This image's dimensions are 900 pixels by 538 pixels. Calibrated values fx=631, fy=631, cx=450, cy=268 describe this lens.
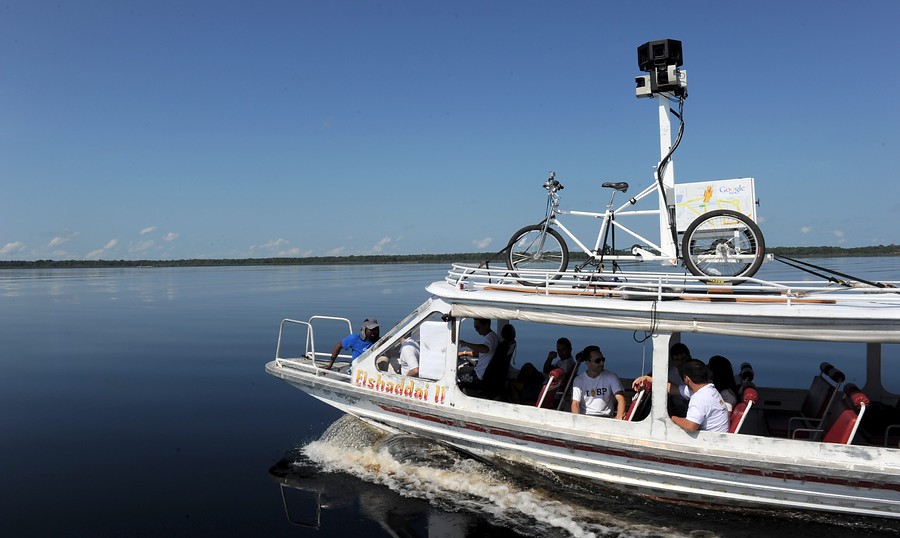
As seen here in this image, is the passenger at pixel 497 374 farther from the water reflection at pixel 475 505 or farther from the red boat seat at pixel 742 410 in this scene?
the red boat seat at pixel 742 410

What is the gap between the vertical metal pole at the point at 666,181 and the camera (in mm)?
7770

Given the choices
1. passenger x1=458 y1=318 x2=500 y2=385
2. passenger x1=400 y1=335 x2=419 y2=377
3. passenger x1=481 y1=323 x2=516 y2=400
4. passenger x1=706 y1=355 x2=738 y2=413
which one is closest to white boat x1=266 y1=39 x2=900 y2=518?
passenger x1=400 y1=335 x2=419 y2=377

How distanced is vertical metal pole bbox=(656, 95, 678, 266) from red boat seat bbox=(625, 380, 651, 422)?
183 centimetres

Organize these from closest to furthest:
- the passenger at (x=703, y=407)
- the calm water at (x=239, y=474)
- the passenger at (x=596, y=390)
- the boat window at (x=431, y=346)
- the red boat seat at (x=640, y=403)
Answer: the passenger at (x=703, y=407) → the red boat seat at (x=640, y=403) → the calm water at (x=239, y=474) → the passenger at (x=596, y=390) → the boat window at (x=431, y=346)

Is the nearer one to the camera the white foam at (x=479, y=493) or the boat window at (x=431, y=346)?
the white foam at (x=479, y=493)

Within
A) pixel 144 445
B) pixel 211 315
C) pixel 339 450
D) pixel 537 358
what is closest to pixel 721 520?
pixel 339 450

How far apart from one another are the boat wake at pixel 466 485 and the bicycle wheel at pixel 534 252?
101 inches

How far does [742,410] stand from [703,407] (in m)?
0.51

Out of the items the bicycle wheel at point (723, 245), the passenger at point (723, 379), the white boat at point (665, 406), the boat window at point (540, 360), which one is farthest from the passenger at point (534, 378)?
the bicycle wheel at point (723, 245)

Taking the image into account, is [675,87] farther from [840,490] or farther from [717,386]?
[840,490]

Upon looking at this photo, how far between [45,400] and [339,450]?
7.27 metres

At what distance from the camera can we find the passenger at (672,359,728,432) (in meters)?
5.95

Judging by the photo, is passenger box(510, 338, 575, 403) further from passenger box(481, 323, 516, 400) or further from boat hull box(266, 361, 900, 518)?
boat hull box(266, 361, 900, 518)

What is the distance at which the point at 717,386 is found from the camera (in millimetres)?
6734
